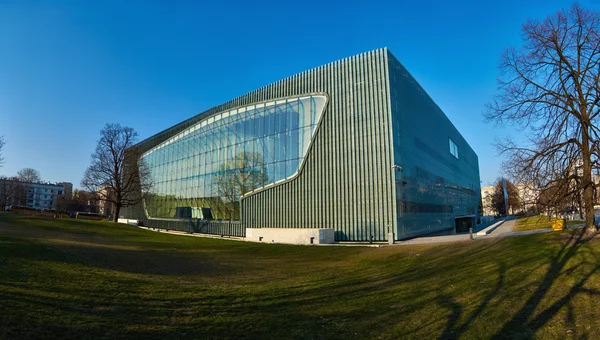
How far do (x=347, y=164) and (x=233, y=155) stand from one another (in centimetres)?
1602

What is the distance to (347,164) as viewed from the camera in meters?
30.8

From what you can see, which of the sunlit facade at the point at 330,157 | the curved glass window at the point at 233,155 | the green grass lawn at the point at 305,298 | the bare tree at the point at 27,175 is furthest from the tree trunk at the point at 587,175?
the bare tree at the point at 27,175

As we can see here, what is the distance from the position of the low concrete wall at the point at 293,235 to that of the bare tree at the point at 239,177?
584 cm

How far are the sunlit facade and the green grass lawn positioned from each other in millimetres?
15030

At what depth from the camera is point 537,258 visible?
12414 mm

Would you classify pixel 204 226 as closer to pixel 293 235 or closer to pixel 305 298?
pixel 293 235

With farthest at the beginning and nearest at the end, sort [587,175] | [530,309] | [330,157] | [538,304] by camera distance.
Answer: [330,157] → [587,175] → [538,304] → [530,309]

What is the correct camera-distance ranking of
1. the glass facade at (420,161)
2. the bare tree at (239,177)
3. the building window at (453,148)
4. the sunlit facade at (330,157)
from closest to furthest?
the sunlit facade at (330,157) → the glass facade at (420,161) → the bare tree at (239,177) → the building window at (453,148)

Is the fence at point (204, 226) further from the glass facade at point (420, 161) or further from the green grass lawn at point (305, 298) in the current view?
the green grass lawn at point (305, 298)

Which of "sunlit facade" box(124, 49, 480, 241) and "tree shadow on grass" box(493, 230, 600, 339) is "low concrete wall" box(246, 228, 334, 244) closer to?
"sunlit facade" box(124, 49, 480, 241)

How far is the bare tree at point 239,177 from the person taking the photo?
3706 centimetres

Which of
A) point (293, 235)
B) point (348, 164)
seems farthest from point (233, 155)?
point (348, 164)

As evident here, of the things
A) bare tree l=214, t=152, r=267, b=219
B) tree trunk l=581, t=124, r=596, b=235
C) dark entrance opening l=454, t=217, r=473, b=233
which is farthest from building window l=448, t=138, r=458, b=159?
tree trunk l=581, t=124, r=596, b=235

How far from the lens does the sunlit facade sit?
29609 millimetres
